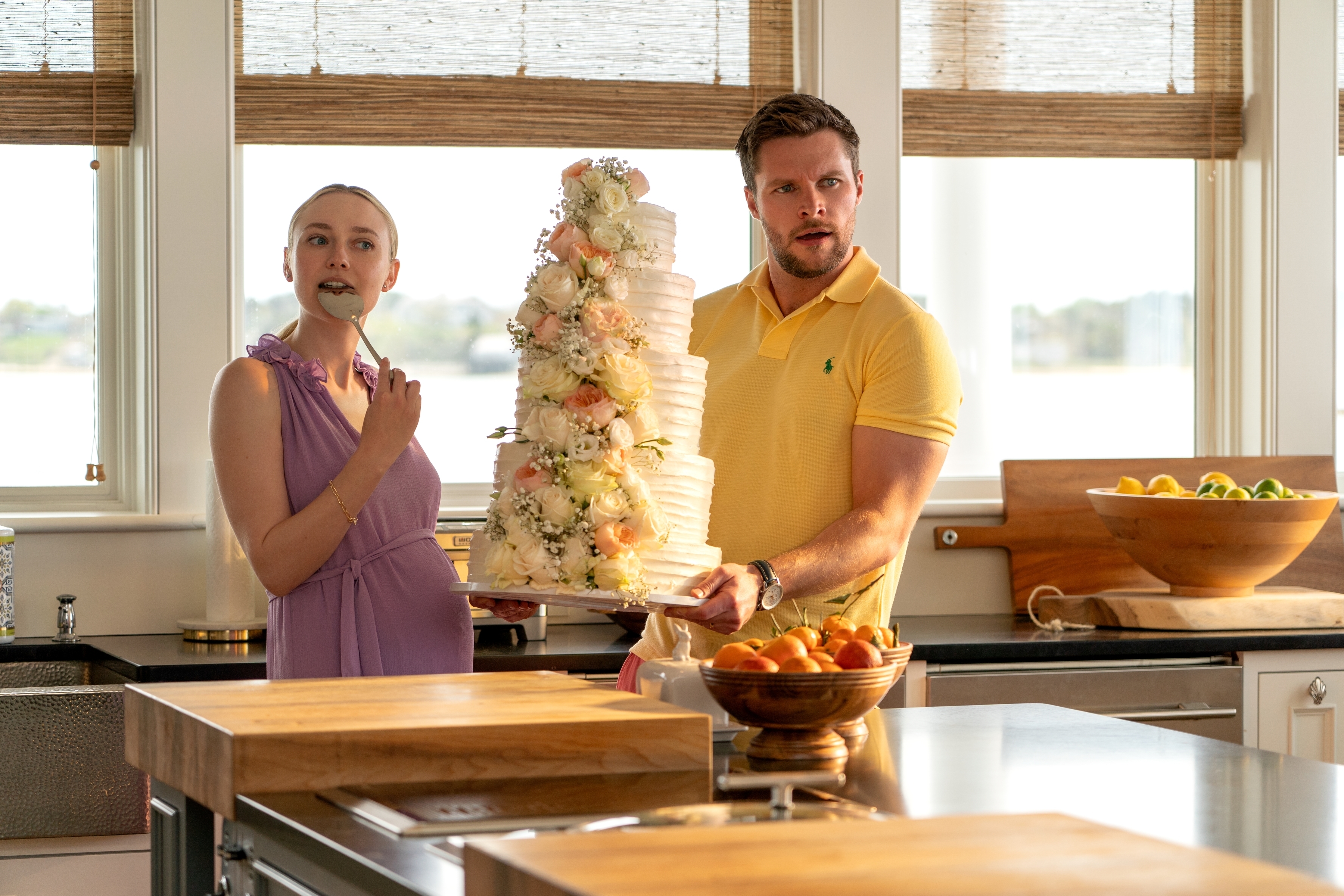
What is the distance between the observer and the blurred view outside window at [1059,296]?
353 centimetres

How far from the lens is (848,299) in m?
A: 2.14

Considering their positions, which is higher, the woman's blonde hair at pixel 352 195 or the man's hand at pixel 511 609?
the woman's blonde hair at pixel 352 195

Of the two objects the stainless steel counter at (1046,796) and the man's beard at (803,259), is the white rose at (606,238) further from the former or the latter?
the stainless steel counter at (1046,796)

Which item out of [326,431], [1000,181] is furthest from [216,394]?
[1000,181]

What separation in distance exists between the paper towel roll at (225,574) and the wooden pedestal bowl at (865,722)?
1612 mm

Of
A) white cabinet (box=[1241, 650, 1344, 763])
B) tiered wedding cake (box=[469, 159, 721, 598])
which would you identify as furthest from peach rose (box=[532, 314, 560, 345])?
white cabinet (box=[1241, 650, 1344, 763])

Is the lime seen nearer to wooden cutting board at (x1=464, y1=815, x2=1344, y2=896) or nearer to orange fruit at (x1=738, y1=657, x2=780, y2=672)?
orange fruit at (x1=738, y1=657, x2=780, y2=672)

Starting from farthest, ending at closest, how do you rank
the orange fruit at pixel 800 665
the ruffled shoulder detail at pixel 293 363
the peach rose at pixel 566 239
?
1. the ruffled shoulder detail at pixel 293 363
2. the peach rose at pixel 566 239
3. the orange fruit at pixel 800 665

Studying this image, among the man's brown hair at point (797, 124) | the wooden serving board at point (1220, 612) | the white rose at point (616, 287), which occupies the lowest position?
the wooden serving board at point (1220, 612)

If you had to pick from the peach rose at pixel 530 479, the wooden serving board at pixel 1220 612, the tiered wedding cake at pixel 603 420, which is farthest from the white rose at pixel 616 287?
the wooden serving board at pixel 1220 612

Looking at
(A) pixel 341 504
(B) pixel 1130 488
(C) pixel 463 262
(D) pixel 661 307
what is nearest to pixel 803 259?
(D) pixel 661 307

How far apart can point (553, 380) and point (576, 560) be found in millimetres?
230

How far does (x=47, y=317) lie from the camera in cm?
316

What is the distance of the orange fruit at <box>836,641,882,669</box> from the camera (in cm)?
140
